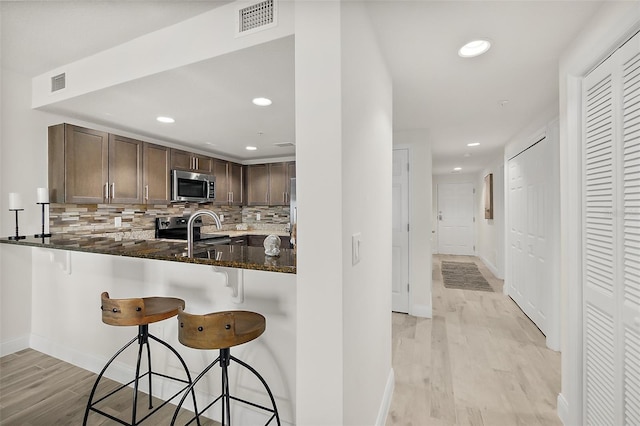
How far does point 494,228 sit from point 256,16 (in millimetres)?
6254

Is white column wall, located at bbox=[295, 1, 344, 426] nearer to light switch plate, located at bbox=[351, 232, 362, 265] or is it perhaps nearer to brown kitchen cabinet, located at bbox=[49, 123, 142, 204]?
light switch plate, located at bbox=[351, 232, 362, 265]

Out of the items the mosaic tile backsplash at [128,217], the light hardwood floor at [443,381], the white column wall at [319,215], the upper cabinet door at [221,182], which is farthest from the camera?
the upper cabinet door at [221,182]

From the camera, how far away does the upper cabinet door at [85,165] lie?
2.82 meters

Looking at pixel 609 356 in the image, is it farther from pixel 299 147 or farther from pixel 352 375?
pixel 299 147

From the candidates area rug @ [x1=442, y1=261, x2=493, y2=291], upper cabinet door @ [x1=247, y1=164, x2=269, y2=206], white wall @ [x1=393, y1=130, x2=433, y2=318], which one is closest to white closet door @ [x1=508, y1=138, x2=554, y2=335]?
area rug @ [x1=442, y1=261, x2=493, y2=291]

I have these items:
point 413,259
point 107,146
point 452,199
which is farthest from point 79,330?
point 452,199

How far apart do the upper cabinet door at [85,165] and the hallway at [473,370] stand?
327 cm

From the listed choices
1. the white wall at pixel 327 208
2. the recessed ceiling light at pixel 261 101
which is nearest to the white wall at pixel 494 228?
the recessed ceiling light at pixel 261 101

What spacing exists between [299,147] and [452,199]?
8491mm

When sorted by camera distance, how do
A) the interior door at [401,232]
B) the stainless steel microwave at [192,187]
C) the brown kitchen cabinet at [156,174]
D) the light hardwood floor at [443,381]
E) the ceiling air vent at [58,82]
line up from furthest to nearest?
the stainless steel microwave at [192,187], the interior door at [401,232], the brown kitchen cabinet at [156,174], the ceiling air vent at [58,82], the light hardwood floor at [443,381]

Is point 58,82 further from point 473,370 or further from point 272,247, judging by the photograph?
point 473,370

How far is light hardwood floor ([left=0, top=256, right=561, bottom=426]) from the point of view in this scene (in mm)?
1941

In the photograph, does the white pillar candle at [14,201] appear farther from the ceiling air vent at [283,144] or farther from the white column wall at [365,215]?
the white column wall at [365,215]

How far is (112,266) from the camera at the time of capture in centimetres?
227
